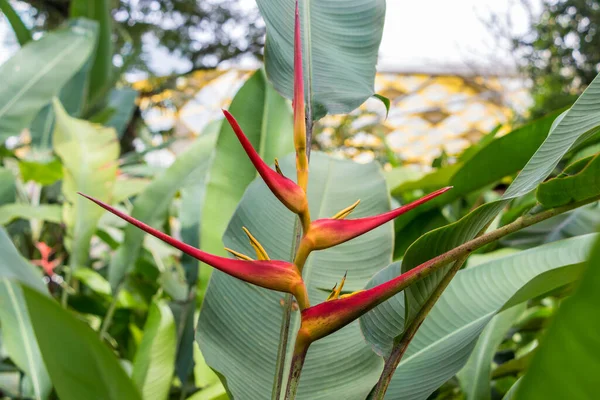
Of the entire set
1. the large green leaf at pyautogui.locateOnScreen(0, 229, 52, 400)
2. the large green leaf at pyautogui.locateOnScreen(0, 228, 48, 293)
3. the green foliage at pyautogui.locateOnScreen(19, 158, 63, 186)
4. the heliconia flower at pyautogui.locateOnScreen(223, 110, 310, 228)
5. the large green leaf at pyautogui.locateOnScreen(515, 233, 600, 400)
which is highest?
the large green leaf at pyautogui.locateOnScreen(515, 233, 600, 400)

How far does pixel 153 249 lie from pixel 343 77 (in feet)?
1.35

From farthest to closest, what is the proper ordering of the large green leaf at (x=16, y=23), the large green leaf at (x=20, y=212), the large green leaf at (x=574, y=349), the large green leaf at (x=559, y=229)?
the large green leaf at (x=16, y=23)
the large green leaf at (x=20, y=212)
the large green leaf at (x=559, y=229)
the large green leaf at (x=574, y=349)

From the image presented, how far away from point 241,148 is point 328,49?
0.14 metres

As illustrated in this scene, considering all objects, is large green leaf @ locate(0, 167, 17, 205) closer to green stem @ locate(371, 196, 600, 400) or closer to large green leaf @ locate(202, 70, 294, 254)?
large green leaf @ locate(202, 70, 294, 254)

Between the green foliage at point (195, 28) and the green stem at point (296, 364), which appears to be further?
the green foliage at point (195, 28)

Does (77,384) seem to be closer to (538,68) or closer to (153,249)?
(153,249)

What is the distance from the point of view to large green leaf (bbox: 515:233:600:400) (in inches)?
4.6

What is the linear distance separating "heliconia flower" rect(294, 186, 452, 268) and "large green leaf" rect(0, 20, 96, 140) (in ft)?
2.01

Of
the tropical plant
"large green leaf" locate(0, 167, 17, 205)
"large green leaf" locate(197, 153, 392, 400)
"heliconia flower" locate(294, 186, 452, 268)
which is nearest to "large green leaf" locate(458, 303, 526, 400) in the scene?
the tropical plant

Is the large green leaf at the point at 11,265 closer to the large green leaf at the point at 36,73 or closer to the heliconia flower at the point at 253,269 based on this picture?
the heliconia flower at the point at 253,269

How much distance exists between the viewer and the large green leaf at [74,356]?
0.17 meters

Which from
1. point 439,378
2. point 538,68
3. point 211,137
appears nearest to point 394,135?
point 538,68

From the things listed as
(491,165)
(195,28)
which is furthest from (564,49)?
(491,165)

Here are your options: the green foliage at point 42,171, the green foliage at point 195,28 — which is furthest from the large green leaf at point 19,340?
the green foliage at point 195,28
